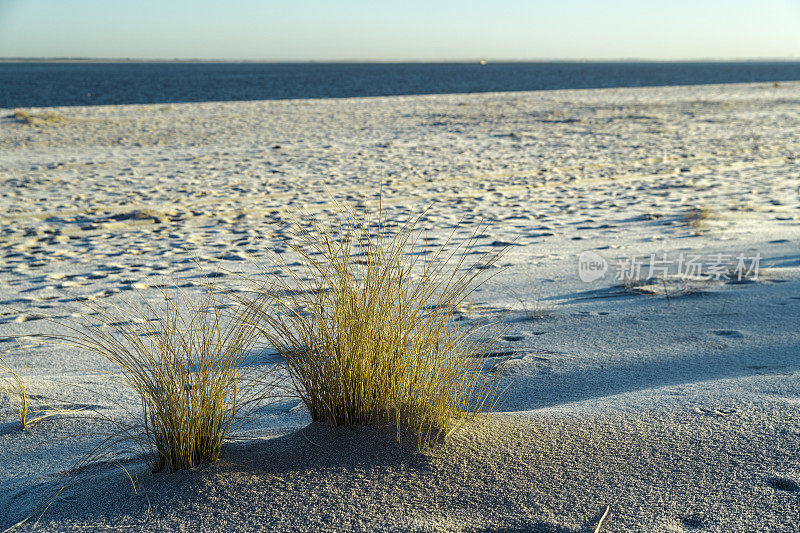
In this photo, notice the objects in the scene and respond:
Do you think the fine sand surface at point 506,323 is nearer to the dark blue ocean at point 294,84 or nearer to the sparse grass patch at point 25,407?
the sparse grass patch at point 25,407

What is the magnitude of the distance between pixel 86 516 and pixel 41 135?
1230 cm

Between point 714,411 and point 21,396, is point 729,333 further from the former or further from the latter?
point 21,396

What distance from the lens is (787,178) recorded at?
327 inches

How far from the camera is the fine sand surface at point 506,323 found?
1957 mm

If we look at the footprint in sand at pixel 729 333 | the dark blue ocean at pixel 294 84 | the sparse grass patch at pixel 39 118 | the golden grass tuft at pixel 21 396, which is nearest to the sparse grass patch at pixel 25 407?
the golden grass tuft at pixel 21 396

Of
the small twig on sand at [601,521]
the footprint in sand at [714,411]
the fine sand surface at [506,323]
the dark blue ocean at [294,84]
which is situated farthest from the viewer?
the dark blue ocean at [294,84]

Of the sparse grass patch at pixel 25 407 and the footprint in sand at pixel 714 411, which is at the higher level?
the footprint in sand at pixel 714 411

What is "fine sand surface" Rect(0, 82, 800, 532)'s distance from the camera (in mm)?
1957

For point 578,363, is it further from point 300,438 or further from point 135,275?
point 135,275

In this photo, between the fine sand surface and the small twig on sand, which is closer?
the small twig on sand

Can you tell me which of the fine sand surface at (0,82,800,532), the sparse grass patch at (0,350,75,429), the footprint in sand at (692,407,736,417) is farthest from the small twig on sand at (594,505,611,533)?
the sparse grass patch at (0,350,75,429)

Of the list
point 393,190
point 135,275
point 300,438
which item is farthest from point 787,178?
point 300,438

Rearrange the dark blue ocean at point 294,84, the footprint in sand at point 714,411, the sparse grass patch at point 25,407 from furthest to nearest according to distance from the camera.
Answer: the dark blue ocean at point 294,84 < the sparse grass patch at point 25,407 < the footprint in sand at point 714,411

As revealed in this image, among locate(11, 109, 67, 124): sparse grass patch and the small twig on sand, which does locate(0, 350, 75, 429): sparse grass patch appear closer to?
the small twig on sand
